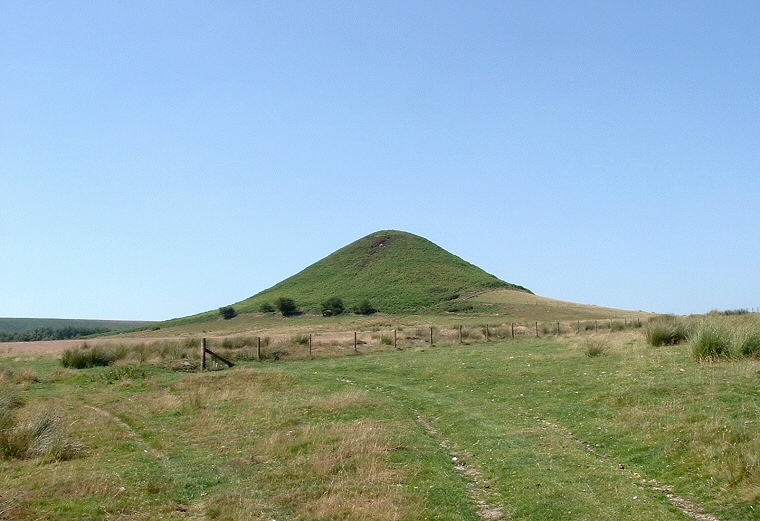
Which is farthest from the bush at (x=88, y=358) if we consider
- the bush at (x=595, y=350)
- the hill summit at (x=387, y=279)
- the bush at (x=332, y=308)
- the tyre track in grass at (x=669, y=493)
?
the hill summit at (x=387, y=279)

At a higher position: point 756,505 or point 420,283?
point 420,283

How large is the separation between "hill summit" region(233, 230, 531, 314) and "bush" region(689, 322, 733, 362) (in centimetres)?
9153

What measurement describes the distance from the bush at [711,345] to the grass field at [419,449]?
1.82 ft

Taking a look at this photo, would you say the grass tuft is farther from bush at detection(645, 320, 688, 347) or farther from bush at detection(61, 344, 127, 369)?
bush at detection(61, 344, 127, 369)

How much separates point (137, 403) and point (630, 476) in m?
16.9

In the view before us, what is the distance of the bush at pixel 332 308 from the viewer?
112694mm

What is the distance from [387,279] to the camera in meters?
146

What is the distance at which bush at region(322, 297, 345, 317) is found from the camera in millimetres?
112694

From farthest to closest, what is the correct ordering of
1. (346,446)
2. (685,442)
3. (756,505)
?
(346,446)
(685,442)
(756,505)

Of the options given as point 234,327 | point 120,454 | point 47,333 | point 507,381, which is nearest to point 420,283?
point 234,327

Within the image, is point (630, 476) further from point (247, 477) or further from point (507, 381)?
point (507, 381)

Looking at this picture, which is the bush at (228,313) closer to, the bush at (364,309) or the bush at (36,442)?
the bush at (364,309)

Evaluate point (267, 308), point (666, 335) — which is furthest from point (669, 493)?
point (267, 308)

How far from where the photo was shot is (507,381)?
2327cm
